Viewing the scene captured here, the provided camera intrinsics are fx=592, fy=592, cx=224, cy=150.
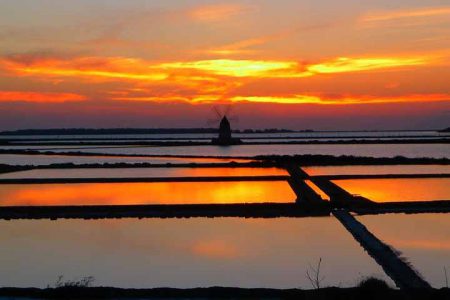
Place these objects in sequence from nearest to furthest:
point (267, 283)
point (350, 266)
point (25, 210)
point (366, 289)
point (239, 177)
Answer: point (366, 289) → point (267, 283) → point (350, 266) → point (25, 210) → point (239, 177)

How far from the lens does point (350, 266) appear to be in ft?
17.5

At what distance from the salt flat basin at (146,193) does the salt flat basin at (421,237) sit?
90.9 inches

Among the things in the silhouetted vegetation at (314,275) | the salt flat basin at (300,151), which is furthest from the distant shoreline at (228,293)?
the salt flat basin at (300,151)

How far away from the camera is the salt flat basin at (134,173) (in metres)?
15.0

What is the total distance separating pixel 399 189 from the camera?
11.5 meters

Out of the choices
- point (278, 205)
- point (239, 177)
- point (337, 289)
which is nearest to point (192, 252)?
point (337, 289)

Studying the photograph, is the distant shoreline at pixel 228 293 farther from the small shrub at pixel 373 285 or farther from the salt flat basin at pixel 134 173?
the salt flat basin at pixel 134 173

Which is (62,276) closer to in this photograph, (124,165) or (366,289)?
(366,289)

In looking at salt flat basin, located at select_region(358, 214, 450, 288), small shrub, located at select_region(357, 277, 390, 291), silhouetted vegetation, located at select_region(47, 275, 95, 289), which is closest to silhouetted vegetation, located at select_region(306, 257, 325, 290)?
small shrub, located at select_region(357, 277, 390, 291)

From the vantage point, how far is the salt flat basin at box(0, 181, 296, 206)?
10.1 metres

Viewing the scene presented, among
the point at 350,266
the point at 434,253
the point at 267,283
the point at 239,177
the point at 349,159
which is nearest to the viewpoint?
the point at 267,283

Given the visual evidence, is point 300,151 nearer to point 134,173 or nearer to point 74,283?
point 134,173

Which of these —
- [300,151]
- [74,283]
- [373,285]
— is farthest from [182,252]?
[300,151]

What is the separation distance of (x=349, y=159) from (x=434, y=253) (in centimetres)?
1464
